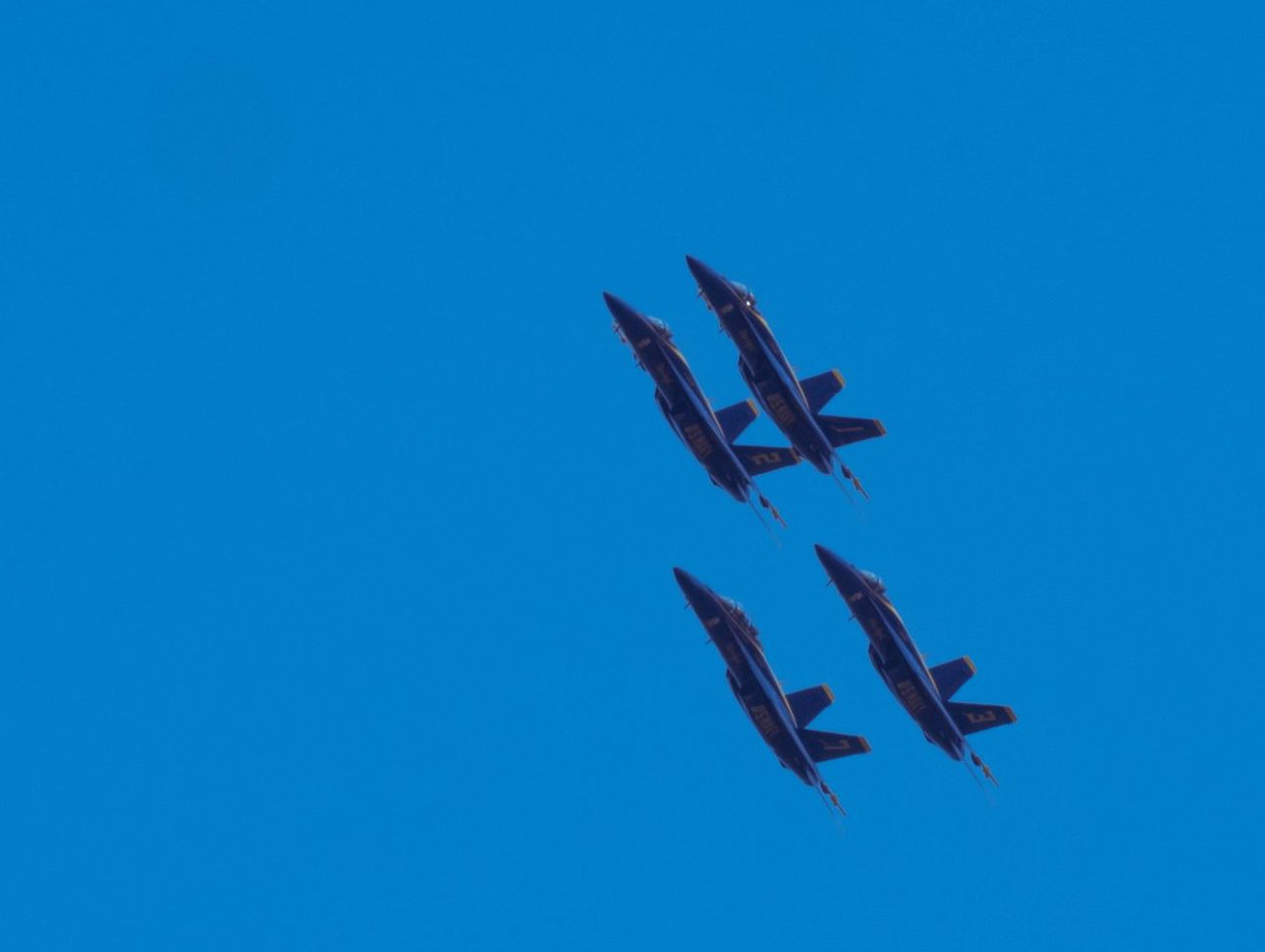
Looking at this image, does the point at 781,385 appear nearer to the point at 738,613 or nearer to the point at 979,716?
the point at 738,613

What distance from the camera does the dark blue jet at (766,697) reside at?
91562 millimetres

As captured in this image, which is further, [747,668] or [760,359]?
[747,668]

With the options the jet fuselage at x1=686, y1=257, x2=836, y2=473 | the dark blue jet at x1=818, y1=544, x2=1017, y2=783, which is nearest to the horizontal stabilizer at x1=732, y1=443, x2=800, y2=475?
the jet fuselage at x1=686, y1=257, x2=836, y2=473

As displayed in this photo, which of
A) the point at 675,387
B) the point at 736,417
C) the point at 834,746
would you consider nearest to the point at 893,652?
the point at 834,746

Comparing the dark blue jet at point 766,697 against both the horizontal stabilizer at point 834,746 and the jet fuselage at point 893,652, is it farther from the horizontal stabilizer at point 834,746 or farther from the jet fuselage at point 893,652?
the jet fuselage at point 893,652

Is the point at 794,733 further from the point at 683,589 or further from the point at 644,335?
the point at 644,335

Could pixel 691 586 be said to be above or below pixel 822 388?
below

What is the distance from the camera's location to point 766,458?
3725 inches

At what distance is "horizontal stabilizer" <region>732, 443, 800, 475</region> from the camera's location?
94.0 m

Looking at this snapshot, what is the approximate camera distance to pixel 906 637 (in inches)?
3639

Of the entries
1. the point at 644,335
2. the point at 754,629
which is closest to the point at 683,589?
the point at 754,629

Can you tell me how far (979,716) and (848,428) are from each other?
38.9 feet

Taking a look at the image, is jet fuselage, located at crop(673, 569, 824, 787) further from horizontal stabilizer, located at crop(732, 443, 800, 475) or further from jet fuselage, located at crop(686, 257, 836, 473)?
jet fuselage, located at crop(686, 257, 836, 473)

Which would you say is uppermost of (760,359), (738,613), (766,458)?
(760,359)
